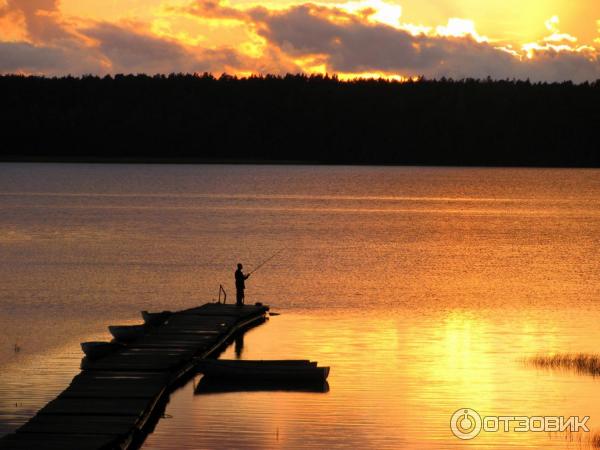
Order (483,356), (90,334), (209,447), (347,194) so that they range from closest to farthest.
A: (209,447)
(483,356)
(90,334)
(347,194)

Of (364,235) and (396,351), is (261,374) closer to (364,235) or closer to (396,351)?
(396,351)

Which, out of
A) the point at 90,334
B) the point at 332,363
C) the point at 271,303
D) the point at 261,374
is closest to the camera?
the point at 261,374

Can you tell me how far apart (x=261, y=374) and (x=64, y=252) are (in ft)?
135

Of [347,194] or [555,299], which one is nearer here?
[555,299]

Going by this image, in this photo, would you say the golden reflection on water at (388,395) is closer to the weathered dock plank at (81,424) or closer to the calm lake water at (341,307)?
the calm lake water at (341,307)

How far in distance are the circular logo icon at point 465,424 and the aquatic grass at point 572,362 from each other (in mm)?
5741

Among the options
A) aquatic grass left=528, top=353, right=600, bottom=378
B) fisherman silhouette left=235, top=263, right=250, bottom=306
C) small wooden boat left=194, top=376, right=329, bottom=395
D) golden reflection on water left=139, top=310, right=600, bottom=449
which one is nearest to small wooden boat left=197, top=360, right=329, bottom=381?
small wooden boat left=194, top=376, right=329, bottom=395

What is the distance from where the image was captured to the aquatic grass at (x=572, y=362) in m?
28.4

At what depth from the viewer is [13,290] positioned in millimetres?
45688

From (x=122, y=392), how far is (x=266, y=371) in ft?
14.8

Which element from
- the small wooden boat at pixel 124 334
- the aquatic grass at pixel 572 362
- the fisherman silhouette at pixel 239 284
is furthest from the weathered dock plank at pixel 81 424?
the fisherman silhouette at pixel 239 284

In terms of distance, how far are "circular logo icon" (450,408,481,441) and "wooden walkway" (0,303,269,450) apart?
237 inches

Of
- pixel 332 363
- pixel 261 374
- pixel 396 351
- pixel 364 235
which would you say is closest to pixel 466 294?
pixel 396 351

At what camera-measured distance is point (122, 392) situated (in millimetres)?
22125
